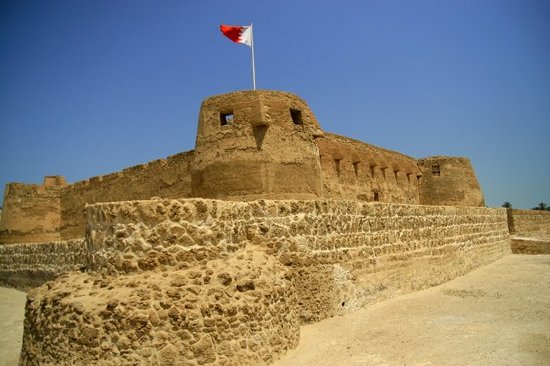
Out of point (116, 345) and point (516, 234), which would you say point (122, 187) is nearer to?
point (116, 345)

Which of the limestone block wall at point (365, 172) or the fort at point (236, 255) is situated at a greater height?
the limestone block wall at point (365, 172)

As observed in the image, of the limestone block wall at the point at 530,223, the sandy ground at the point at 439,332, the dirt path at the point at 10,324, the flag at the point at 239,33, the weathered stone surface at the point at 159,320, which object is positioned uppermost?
the flag at the point at 239,33

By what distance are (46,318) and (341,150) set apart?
37.5 feet

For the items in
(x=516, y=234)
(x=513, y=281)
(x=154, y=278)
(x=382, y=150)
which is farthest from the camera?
(x=516, y=234)

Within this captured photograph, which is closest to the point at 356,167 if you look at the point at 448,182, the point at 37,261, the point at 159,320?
the point at 448,182

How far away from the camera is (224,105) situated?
10.2 m

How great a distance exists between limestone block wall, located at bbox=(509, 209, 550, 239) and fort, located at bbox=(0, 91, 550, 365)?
9721mm

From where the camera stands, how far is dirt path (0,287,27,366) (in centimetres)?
814

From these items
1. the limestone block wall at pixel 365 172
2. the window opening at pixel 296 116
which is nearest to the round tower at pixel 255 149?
the window opening at pixel 296 116

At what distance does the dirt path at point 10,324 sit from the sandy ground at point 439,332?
0.08 feet

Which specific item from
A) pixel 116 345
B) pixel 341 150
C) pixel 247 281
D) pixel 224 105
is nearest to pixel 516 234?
pixel 341 150

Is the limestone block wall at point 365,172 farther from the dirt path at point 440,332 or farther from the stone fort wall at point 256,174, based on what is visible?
the dirt path at point 440,332

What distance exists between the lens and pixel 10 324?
1079 cm

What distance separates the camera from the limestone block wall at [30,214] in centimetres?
1903
